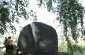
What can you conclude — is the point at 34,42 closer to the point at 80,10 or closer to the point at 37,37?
the point at 37,37

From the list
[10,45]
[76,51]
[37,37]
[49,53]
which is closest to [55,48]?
[49,53]

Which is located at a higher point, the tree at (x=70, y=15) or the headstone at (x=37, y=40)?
the tree at (x=70, y=15)

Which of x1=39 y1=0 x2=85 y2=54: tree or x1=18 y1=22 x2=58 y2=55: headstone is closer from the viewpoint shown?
x1=18 y1=22 x2=58 y2=55: headstone

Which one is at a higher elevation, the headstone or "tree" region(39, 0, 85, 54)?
"tree" region(39, 0, 85, 54)

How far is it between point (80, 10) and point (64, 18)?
757 mm

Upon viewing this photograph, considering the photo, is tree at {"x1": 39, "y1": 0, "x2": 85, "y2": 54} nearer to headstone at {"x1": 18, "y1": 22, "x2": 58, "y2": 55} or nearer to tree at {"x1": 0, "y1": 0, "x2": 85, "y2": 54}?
tree at {"x1": 0, "y1": 0, "x2": 85, "y2": 54}

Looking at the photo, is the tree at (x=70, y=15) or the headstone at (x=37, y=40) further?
the tree at (x=70, y=15)

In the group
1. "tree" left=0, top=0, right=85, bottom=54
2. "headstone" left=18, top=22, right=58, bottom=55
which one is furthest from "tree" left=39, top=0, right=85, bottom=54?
"headstone" left=18, top=22, right=58, bottom=55

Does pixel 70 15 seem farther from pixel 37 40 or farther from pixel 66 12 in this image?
pixel 37 40

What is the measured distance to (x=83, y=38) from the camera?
30.6 feet

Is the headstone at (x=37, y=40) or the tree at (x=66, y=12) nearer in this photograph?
the headstone at (x=37, y=40)

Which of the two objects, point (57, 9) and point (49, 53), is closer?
point (49, 53)

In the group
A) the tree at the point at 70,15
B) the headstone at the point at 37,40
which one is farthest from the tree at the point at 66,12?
the headstone at the point at 37,40

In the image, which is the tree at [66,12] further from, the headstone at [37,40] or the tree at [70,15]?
the headstone at [37,40]
